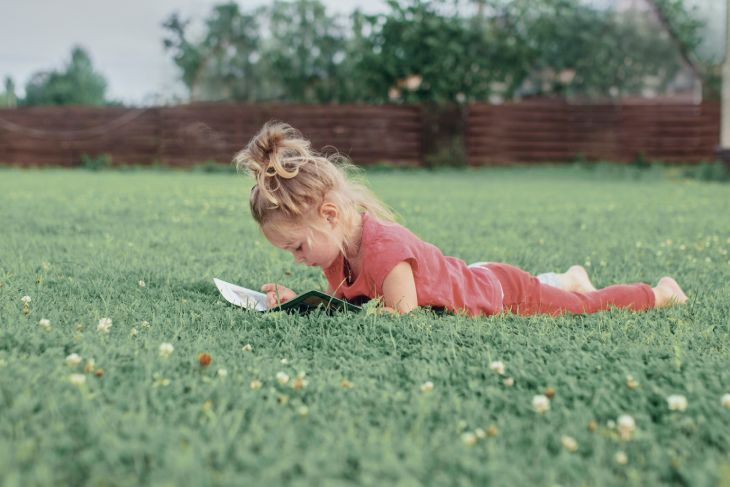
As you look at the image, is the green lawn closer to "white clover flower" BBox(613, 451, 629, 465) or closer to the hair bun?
"white clover flower" BBox(613, 451, 629, 465)

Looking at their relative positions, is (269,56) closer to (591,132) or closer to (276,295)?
(591,132)

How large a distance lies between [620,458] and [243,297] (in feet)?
6.35

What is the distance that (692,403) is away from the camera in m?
2.03

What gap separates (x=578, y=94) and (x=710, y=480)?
22.9 metres

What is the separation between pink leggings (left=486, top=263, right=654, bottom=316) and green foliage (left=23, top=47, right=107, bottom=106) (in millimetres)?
54330

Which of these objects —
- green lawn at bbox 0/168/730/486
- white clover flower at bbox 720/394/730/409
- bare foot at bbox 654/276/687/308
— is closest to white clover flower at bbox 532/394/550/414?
green lawn at bbox 0/168/730/486

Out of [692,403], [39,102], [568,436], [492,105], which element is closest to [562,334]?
[692,403]

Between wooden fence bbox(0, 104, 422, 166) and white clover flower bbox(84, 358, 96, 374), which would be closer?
white clover flower bbox(84, 358, 96, 374)

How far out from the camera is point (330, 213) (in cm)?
312

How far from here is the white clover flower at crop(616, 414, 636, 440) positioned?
1.83 meters

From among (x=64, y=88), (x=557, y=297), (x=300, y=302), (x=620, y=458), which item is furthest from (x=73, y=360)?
(x=64, y=88)

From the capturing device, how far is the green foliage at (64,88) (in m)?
53.2

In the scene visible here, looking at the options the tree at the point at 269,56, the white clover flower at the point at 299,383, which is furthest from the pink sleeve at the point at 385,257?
the tree at the point at 269,56

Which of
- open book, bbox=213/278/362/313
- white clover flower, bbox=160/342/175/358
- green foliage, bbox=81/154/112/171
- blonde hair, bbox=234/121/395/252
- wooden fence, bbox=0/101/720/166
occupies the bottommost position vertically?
green foliage, bbox=81/154/112/171
